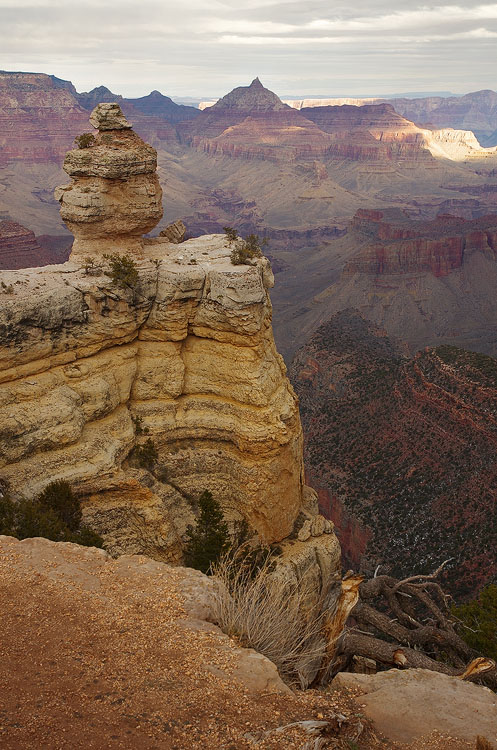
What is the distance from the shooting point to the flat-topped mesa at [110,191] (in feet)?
78.1

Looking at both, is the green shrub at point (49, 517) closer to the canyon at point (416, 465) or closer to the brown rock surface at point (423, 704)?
the brown rock surface at point (423, 704)

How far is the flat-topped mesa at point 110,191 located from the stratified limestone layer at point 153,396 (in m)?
1.63

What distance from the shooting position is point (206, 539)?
20.9 m

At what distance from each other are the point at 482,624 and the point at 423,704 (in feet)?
28.9

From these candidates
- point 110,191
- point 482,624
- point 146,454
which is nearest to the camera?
point 482,624

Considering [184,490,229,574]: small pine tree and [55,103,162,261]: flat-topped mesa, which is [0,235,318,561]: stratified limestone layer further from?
[55,103,162,261]: flat-topped mesa

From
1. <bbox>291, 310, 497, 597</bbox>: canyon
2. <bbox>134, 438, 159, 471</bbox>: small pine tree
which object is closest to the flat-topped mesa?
<bbox>134, 438, 159, 471</bbox>: small pine tree

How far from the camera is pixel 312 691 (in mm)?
10945

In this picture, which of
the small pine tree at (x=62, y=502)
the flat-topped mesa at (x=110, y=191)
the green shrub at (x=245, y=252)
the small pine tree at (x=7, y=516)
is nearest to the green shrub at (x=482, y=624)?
the small pine tree at (x=62, y=502)

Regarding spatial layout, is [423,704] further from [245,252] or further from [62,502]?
[245,252]

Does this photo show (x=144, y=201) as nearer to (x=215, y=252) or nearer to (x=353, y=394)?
(x=215, y=252)

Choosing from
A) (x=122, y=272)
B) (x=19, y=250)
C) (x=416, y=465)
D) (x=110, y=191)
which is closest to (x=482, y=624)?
(x=122, y=272)

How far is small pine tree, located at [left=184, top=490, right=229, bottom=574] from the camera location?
20.3 meters

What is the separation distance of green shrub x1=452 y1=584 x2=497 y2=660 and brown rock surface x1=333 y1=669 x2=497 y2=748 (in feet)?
21.2
